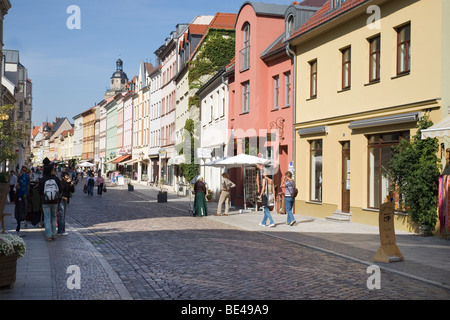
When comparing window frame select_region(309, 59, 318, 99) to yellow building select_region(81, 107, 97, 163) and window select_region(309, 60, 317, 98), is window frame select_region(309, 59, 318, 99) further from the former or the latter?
yellow building select_region(81, 107, 97, 163)

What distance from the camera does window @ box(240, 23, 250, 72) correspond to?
30441mm

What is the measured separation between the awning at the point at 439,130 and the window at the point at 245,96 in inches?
618

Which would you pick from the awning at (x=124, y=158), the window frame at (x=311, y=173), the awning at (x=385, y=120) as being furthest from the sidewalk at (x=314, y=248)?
the awning at (x=124, y=158)

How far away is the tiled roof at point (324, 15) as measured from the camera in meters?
20.9

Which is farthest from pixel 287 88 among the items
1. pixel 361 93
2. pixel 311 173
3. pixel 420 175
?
pixel 420 175

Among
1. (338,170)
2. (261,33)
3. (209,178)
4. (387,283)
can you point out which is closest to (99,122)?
(209,178)

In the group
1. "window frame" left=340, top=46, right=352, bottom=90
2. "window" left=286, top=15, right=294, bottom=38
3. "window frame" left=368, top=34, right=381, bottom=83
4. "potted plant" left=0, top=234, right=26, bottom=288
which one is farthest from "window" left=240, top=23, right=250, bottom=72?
"potted plant" left=0, top=234, right=26, bottom=288

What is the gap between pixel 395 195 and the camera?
719 inches

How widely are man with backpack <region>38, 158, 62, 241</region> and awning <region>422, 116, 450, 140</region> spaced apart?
9164 mm

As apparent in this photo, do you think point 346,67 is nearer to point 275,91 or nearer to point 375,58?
point 375,58

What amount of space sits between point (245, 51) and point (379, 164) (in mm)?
12963

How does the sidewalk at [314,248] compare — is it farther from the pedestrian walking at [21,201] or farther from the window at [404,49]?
the window at [404,49]

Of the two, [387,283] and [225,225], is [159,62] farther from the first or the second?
[387,283]

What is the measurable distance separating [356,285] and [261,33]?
21.9 m
